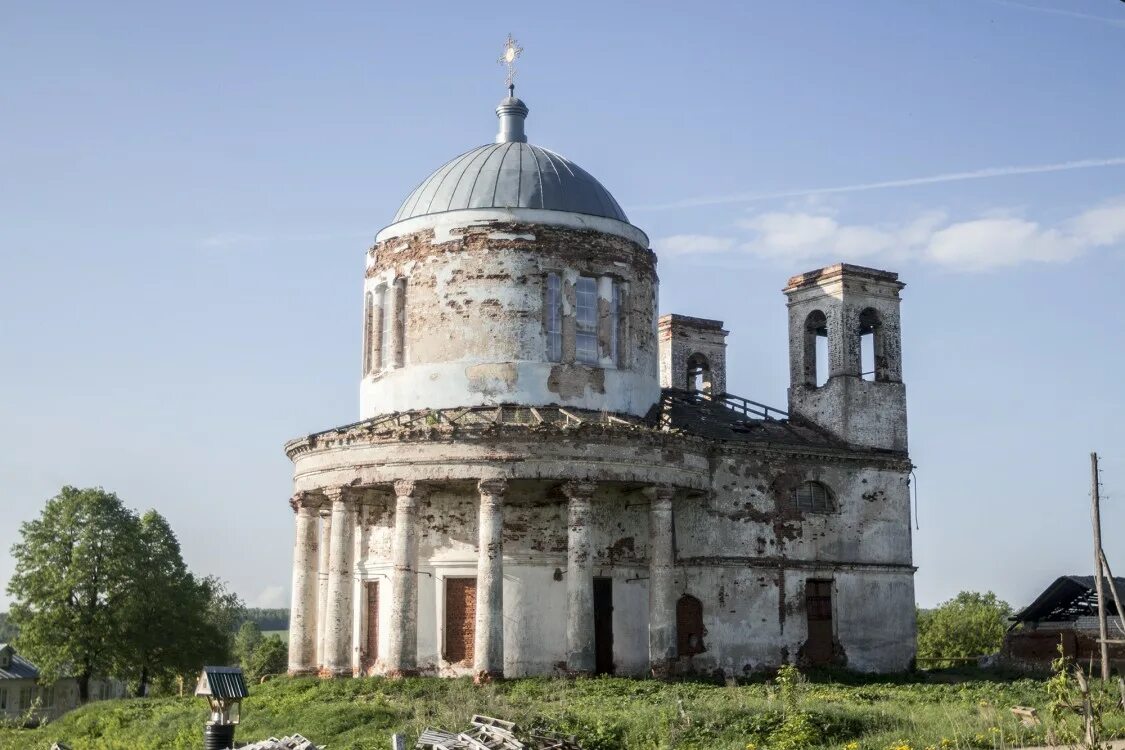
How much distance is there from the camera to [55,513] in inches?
1780

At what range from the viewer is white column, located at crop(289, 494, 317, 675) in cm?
2970

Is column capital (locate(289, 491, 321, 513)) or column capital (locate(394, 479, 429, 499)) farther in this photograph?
column capital (locate(289, 491, 321, 513))

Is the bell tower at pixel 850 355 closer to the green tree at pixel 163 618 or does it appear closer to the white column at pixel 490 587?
the white column at pixel 490 587

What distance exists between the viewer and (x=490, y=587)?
26.6 metres

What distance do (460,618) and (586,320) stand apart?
6.60 metres

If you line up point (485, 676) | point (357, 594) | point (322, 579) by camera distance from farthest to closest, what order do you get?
point (322, 579) < point (357, 594) < point (485, 676)

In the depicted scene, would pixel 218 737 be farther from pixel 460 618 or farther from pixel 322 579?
pixel 322 579

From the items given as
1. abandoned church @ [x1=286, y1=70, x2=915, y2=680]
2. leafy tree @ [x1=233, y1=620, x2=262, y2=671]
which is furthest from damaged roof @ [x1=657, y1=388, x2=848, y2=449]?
leafy tree @ [x1=233, y1=620, x2=262, y2=671]

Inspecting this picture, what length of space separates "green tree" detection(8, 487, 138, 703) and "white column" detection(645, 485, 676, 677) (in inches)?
890

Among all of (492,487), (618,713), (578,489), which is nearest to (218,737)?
(618,713)

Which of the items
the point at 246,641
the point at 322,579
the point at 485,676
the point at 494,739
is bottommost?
the point at 246,641

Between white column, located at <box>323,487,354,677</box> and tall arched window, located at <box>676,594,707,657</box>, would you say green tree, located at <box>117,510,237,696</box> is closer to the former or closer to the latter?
white column, located at <box>323,487,354,677</box>

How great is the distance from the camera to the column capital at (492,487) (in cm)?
2670

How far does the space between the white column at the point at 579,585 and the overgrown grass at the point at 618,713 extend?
0.48m
